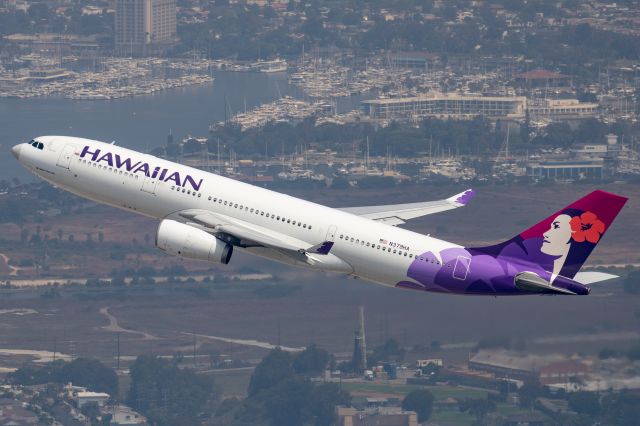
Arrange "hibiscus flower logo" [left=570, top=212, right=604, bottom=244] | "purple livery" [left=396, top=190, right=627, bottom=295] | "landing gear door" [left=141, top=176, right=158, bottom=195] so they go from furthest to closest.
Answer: "landing gear door" [left=141, top=176, right=158, bottom=195]
"hibiscus flower logo" [left=570, top=212, right=604, bottom=244]
"purple livery" [left=396, top=190, right=627, bottom=295]

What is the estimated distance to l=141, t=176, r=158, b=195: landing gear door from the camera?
336 ft

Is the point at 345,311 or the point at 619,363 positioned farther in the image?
the point at 345,311

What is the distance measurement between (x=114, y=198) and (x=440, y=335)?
29087 millimetres

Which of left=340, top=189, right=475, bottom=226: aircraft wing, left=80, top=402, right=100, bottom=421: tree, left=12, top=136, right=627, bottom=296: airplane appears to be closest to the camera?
left=12, top=136, right=627, bottom=296: airplane

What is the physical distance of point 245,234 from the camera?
99.6 m

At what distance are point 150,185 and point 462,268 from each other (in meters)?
16.6

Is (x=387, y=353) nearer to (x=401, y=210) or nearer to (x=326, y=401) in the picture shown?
(x=326, y=401)

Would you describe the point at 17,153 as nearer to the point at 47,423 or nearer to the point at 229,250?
the point at 229,250

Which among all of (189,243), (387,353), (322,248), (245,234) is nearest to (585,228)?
(322,248)

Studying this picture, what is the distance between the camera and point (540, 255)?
9812 cm

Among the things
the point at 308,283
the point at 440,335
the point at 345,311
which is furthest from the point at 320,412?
the point at 440,335

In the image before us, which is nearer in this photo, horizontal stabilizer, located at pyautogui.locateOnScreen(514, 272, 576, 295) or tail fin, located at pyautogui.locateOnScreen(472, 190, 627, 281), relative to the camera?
horizontal stabilizer, located at pyautogui.locateOnScreen(514, 272, 576, 295)

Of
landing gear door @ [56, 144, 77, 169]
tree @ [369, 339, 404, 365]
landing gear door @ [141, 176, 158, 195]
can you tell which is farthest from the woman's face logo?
tree @ [369, 339, 404, 365]

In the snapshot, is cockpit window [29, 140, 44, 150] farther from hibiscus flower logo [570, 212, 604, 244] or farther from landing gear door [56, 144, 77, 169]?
hibiscus flower logo [570, 212, 604, 244]
